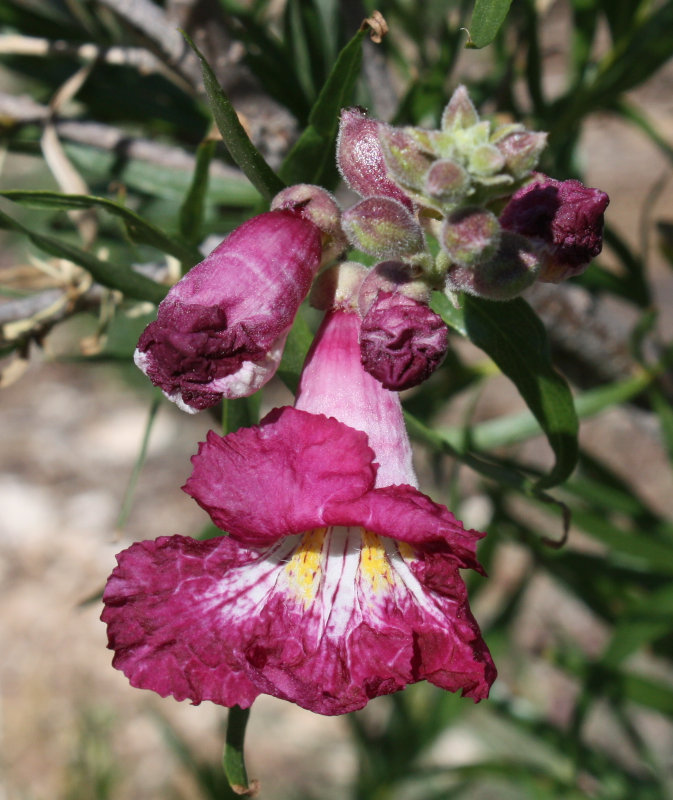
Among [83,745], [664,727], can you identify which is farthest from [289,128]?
[664,727]

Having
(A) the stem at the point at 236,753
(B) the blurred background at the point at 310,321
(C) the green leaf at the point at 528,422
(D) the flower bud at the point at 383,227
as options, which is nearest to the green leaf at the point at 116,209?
(B) the blurred background at the point at 310,321

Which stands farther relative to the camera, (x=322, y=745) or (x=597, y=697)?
(x=322, y=745)

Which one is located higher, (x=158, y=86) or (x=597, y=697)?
(x=158, y=86)

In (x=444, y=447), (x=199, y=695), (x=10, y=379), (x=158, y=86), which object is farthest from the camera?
(x=158, y=86)

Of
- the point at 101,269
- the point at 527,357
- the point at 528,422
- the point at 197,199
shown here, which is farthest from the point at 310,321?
the point at 527,357

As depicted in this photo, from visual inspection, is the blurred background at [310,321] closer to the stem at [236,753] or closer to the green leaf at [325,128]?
the green leaf at [325,128]

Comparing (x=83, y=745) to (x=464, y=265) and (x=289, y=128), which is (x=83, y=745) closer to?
(x=289, y=128)
